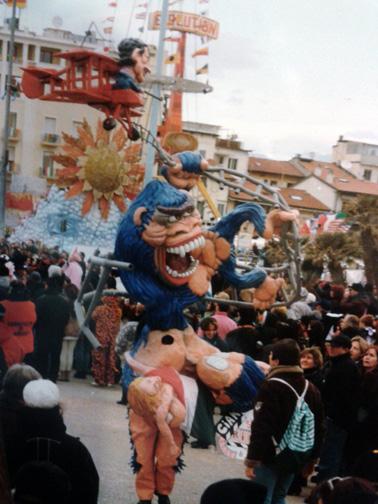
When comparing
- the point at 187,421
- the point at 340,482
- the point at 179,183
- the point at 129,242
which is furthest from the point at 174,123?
the point at 340,482

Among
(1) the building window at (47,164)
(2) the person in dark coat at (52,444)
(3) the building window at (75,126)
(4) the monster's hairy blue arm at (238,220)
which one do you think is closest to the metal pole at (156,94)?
(3) the building window at (75,126)

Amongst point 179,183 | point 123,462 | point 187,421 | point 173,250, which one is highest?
point 179,183

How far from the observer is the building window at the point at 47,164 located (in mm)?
5148

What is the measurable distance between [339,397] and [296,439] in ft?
3.11

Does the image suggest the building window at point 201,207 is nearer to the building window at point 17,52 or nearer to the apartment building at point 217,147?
the apartment building at point 217,147

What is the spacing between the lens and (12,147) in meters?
5.04

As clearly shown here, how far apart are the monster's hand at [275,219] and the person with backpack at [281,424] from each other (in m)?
0.55

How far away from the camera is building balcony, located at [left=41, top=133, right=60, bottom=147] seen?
509cm

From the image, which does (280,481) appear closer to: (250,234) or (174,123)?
(250,234)

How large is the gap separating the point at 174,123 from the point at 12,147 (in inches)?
36.5

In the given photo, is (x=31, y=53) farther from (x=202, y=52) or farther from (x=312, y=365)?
(x=312, y=365)

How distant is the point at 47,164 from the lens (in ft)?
17.0

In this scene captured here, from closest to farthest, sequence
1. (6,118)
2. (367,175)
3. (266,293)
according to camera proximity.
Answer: (266,293)
(6,118)
(367,175)

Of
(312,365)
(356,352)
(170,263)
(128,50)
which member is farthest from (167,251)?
(356,352)
